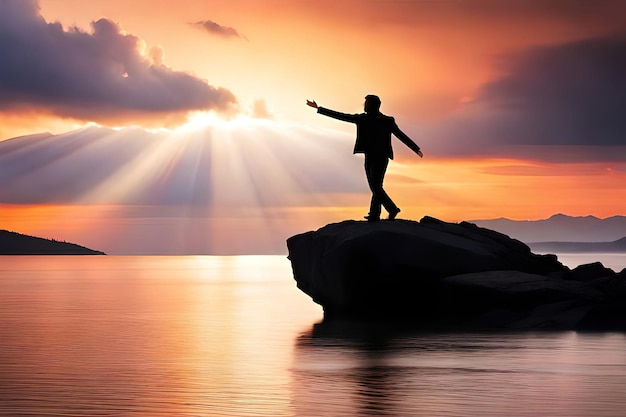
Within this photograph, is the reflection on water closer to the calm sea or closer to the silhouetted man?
the calm sea

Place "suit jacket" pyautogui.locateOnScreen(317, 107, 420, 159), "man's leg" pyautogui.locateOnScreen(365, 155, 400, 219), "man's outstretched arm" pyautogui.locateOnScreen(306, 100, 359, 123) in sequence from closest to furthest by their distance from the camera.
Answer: "man's outstretched arm" pyautogui.locateOnScreen(306, 100, 359, 123), "suit jacket" pyautogui.locateOnScreen(317, 107, 420, 159), "man's leg" pyautogui.locateOnScreen(365, 155, 400, 219)

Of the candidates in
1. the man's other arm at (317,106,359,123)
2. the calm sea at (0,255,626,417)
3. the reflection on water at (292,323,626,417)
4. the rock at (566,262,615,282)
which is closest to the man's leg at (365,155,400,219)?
the man's other arm at (317,106,359,123)

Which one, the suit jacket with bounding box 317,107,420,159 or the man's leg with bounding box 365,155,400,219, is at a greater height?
the suit jacket with bounding box 317,107,420,159

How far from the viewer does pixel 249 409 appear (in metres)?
16.9

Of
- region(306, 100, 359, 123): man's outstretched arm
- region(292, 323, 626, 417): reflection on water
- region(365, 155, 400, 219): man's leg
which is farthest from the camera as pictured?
region(365, 155, 400, 219): man's leg

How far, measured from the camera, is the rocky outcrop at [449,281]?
31.0m

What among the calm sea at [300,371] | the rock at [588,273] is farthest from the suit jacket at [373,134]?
the rock at [588,273]

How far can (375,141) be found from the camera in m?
34.9

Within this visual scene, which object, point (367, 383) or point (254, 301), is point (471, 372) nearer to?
point (367, 383)

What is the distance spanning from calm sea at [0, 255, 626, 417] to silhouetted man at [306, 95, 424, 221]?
5078 mm

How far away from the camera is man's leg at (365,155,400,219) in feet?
115

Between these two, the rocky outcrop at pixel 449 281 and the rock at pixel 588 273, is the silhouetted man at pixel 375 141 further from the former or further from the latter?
the rock at pixel 588 273

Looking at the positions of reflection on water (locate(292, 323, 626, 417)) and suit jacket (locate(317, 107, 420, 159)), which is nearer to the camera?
reflection on water (locate(292, 323, 626, 417))

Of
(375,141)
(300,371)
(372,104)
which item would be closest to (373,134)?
(375,141)
